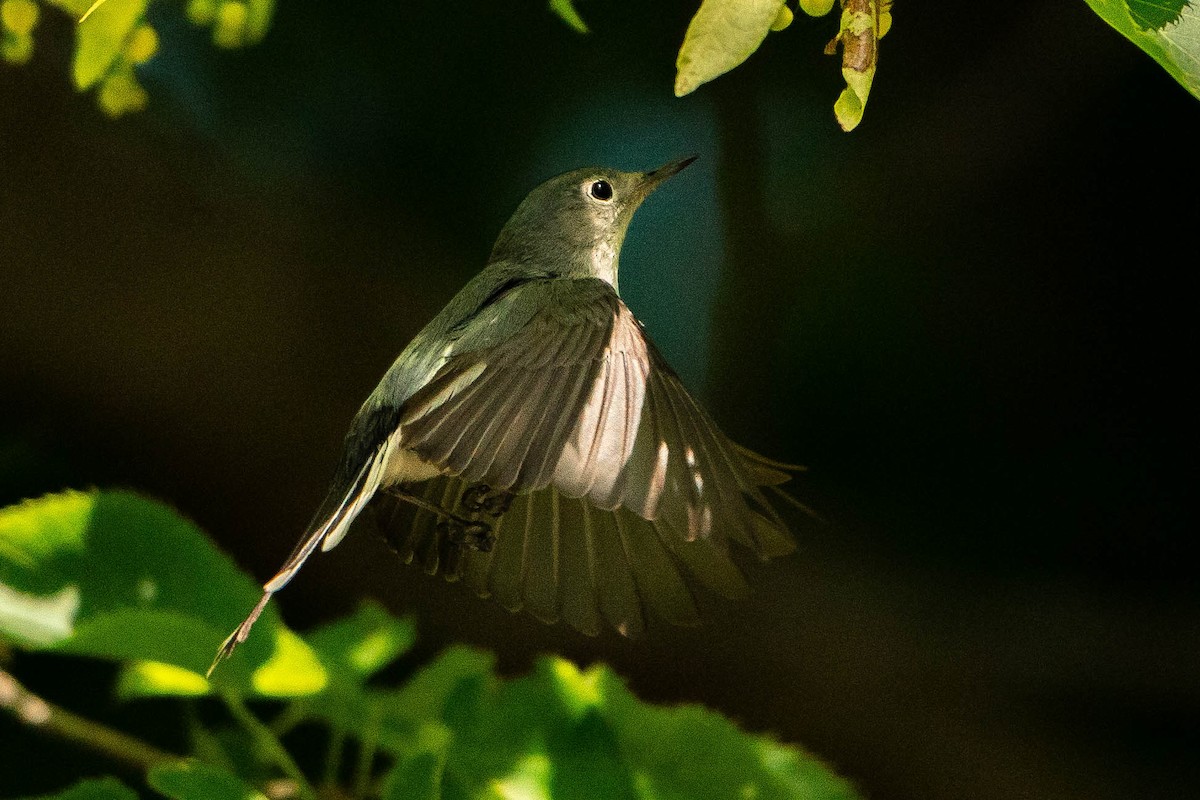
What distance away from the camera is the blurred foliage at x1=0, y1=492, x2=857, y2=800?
2.60 feet

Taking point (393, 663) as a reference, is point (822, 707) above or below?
above

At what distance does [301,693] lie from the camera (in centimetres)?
84

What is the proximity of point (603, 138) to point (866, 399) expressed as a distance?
20.7 inches

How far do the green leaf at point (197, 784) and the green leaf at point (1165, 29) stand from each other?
68cm

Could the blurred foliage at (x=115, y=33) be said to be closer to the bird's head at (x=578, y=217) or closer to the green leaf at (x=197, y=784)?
the bird's head at (x=578, y=217)

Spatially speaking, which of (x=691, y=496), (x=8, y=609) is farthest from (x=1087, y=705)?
(x=8, y=609)

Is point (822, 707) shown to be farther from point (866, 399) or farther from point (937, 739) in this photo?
point (866, 399)

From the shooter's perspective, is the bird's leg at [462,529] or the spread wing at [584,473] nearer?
the spread wing at [584,473]

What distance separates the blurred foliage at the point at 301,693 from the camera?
791mm

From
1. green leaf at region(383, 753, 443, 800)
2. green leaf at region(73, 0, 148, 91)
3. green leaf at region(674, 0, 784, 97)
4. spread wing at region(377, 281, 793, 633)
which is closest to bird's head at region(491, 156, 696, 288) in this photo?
spread wing at region(377, 281, 793, 633)

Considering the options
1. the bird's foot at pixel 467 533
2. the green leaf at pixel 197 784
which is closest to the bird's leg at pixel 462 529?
the bird's foot at pixel 467 533

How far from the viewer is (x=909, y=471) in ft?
4.95

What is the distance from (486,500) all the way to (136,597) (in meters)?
0.29

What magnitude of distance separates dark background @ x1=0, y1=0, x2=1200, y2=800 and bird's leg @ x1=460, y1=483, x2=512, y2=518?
0.47m
